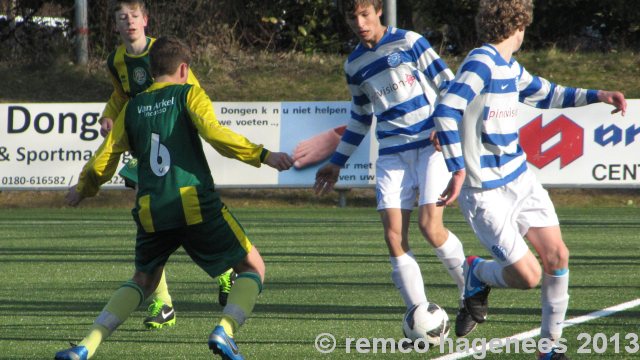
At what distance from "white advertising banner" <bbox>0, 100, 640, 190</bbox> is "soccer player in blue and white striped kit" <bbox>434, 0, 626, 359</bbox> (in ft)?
42.3

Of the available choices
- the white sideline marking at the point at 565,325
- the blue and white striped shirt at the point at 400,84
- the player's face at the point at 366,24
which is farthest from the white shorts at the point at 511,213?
the player's face at the point at 366,24

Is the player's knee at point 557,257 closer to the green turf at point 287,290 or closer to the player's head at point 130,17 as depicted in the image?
the green turf at point 287,290

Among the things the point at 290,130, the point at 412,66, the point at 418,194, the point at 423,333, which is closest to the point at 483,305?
the point at 423,333

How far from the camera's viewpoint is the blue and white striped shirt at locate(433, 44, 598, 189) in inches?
229

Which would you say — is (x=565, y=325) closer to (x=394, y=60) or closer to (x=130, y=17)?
(x=394, y=60)

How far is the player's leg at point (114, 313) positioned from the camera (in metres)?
5.62

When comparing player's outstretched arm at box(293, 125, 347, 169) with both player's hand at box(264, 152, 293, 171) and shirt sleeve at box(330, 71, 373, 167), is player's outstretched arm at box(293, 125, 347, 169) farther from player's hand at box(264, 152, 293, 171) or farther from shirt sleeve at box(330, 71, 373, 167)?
player's hand at box(264, 152, 293, 171)

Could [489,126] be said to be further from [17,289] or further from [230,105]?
[230,105]

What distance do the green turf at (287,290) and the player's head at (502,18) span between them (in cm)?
158

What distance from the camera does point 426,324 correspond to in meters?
6.45

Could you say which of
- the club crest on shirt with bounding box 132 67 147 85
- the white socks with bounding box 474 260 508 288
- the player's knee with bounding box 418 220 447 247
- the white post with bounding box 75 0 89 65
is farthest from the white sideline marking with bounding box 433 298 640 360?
the white post with bounding box 75 0 89 65

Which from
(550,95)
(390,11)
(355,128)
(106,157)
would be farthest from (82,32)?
(550,95)

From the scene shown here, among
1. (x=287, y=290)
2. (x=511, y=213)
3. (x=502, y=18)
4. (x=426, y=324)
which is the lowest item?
(x=287, y=290)

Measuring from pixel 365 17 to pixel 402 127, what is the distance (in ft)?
2.11
